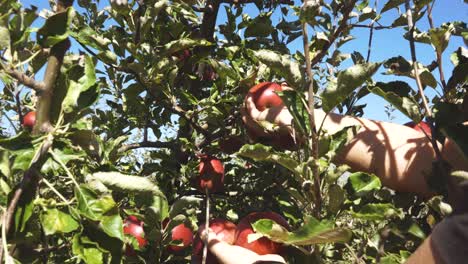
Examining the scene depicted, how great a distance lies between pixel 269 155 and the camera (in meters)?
1.23

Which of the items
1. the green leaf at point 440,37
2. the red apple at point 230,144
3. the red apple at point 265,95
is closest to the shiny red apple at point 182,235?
the red apple at point 230,144

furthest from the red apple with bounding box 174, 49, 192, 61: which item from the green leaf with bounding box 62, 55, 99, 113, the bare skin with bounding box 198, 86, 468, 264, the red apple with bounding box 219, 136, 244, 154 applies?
the green leaf with bounding box 62, 55, 99, 113

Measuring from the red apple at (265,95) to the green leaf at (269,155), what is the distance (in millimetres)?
449

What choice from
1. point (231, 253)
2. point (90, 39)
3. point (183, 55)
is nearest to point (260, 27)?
point (183, 55)

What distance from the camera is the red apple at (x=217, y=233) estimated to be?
5.57 ft

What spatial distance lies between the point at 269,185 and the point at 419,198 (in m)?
0.74

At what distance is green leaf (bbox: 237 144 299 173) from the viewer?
118 cm

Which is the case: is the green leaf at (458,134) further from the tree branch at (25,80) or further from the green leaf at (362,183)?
the tree branch at (25,80)

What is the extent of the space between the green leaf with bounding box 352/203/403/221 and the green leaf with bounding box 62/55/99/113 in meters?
0.78

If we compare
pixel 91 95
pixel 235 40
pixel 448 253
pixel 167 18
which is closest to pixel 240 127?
pixel 235 40

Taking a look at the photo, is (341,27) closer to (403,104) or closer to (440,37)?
(440,37)

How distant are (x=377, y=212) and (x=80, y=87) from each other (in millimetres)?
852

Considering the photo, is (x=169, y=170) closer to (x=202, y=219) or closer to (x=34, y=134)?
(x=202, y=219)

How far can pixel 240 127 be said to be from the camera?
6.59 ft
